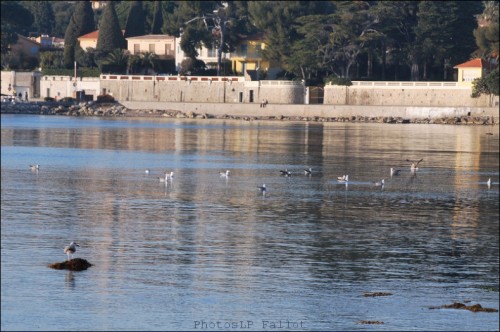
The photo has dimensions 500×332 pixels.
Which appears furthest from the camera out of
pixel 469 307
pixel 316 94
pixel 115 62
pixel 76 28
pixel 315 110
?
pixel 76 28

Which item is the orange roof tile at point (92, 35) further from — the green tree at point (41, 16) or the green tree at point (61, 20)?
the green tree at point (61, 20)

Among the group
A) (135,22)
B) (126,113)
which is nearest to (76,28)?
(135,22)

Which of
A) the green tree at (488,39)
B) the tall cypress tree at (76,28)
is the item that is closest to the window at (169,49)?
the tall cypress tree at (76,28)

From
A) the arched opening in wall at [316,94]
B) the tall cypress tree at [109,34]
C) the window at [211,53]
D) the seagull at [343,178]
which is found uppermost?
the tall cypress tree at [109,34]

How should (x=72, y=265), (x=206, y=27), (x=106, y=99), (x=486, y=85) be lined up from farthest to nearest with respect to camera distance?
(x=106, y=99), (x=206, y=27), (x=486, y=85), (x=72, y=265)

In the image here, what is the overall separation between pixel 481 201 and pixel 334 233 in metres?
10.8

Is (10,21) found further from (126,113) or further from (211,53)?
(211,53)

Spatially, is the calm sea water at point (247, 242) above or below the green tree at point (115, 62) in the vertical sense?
below

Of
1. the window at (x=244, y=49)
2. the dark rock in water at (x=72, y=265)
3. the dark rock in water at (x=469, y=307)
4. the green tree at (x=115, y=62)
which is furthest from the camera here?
the green tree at (x=115, y=62)

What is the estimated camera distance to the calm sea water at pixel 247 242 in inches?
806

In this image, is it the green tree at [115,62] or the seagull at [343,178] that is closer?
the seagull at [343,178]

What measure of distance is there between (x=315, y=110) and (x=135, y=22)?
27198 millimetres

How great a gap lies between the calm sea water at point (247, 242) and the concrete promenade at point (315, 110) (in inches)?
1572

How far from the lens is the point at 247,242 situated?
1105 inches
